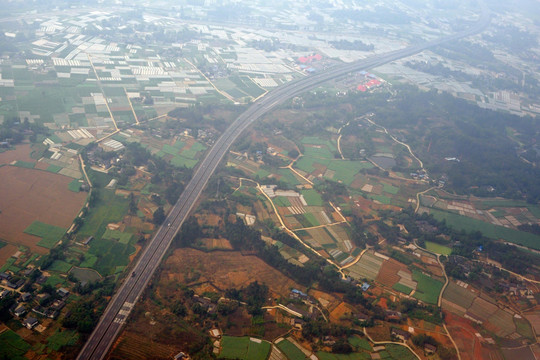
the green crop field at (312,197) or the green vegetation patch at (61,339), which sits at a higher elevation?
the green crop field at (312,197)

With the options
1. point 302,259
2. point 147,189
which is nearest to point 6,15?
point 147,189

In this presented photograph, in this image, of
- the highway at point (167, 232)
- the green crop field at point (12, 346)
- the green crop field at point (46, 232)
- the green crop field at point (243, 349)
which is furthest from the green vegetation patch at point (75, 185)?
the green crop field at point (243, 349)

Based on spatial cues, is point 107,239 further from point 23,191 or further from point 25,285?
point 23,191

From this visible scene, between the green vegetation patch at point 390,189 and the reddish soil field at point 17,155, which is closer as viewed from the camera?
the reddish soil field at point 17,155

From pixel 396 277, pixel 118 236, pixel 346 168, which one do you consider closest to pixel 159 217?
pixel 118 236

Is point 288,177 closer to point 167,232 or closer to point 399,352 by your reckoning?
point 167,232

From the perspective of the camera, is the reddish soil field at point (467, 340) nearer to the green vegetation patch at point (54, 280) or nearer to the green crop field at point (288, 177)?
the green crop field at point (288, 177)
